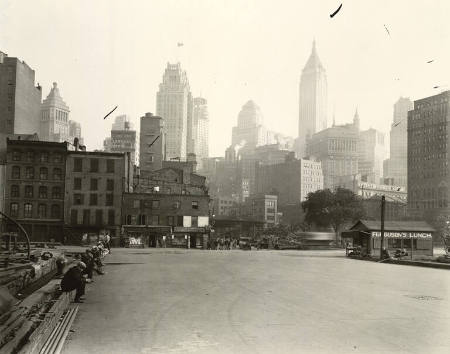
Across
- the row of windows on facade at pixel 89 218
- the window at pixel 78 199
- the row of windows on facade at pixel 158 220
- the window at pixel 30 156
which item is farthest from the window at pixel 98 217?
the window at pixel 30 156

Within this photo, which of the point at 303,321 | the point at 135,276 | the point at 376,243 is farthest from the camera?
the point at 376,243

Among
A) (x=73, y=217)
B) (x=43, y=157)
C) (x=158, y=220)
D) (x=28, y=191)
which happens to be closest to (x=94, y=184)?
(x=73, y=217)

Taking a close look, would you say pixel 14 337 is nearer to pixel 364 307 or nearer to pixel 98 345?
pixel 98 345

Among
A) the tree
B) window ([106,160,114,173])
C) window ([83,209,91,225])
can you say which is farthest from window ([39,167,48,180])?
the tree

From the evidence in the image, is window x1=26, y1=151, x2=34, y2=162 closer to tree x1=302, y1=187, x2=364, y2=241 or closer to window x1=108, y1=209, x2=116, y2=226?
window x1=108, y1=209, x2=116, y2=226

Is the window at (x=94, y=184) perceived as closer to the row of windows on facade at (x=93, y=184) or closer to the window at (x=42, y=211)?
the row of windows on facade at (x=93, y=184)

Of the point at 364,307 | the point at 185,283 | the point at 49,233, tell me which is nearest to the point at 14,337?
the point at 364,307
